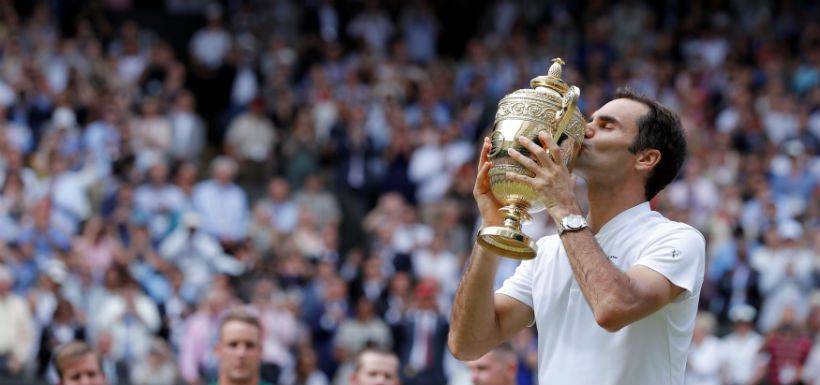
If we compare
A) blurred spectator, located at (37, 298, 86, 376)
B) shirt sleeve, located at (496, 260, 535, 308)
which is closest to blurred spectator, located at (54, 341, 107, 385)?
shirt sleeve, located at (496, 260, 535, 308)

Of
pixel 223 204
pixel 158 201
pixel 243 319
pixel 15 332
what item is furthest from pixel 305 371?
pixel 243 319

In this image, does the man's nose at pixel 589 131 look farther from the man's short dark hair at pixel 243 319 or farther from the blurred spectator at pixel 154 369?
the blurred spectator at pixel 154 369

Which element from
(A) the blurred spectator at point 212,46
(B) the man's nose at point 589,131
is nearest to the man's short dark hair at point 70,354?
(B) the man's nose at point 589,131

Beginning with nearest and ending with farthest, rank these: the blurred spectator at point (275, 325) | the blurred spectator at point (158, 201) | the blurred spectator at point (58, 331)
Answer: the blurred spectator at point (58, 331), the blurred spectator at point (275, 325), the blurred spectator at point (158, 201)

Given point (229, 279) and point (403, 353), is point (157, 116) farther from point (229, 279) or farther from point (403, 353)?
point (403, 353)

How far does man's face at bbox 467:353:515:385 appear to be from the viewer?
7246mm

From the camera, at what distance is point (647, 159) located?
4617 mm

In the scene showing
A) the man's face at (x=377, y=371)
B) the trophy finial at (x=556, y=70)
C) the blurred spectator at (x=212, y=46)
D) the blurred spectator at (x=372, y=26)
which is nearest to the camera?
the trophy finial at (x=556, y=70)

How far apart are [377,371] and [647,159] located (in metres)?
3.28

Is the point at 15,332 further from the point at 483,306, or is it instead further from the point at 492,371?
the point at 483,306

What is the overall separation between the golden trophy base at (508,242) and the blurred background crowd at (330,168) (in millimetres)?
7088

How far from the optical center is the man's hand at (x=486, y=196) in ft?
14.6

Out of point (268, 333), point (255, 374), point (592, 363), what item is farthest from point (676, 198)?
point (592, 363)

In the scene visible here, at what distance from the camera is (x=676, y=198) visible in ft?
53.2
